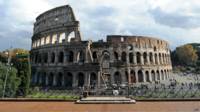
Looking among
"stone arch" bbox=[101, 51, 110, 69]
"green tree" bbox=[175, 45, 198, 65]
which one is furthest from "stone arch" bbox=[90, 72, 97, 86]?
"green tree" bbox=[175, 45, 198, 65]

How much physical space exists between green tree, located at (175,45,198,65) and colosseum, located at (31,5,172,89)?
48652 millimetres

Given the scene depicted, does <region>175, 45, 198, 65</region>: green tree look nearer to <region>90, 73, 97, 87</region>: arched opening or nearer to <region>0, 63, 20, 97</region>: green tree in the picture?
<region>90, 73, 97, 87</region>: arched opening

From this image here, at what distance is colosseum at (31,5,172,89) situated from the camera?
4419cm

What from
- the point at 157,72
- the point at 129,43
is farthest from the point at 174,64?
the point at 129,43

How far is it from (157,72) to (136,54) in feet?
25.1

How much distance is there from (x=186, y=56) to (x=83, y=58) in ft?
213

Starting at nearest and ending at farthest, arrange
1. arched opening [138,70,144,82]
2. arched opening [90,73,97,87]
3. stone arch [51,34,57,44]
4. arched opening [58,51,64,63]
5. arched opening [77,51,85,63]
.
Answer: arched opening [90,73,97,87] < arched opening [77,51,85,63] < arched opening [58,51,64,63] < arched opening [138,70,144,82] < stone arch [51,34,57,44]

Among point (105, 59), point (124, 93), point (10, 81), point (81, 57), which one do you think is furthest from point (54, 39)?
point (124, 93)

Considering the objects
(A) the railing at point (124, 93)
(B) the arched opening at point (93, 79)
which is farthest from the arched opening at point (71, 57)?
(A) the railing at point (124, 93)

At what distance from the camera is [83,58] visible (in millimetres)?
45062

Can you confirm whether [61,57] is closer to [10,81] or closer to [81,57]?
[81,57]

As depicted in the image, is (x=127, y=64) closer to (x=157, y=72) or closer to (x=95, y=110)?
(x=157, y=72)

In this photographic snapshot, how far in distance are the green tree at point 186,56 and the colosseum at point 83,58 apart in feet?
160

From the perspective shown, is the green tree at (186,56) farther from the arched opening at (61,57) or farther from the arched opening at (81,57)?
the arched opening at (61,57)
